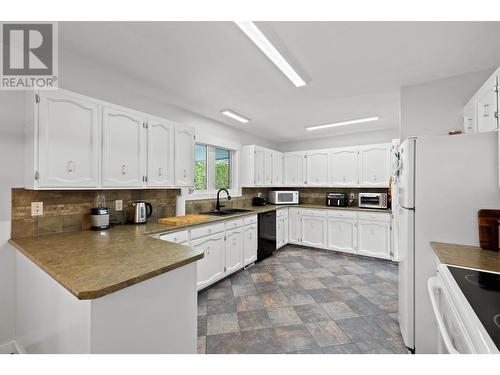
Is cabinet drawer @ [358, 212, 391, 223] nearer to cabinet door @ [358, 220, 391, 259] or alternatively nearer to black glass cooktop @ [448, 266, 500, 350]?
cabinet door @ [358, 220, 391, 259]

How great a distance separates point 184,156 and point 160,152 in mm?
365

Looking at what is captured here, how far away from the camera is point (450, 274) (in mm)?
1145

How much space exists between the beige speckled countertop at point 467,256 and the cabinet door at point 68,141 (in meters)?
2.75

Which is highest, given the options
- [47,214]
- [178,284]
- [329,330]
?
[47,214]

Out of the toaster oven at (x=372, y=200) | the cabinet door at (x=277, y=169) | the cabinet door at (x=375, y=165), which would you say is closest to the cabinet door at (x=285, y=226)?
the cabinet door at (x=277, y=169)

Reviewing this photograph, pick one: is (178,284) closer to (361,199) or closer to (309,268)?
(309,268)

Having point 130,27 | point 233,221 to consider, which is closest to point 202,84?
point 130,27

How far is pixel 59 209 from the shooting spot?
1.97m

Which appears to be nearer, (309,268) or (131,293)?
(131,293)

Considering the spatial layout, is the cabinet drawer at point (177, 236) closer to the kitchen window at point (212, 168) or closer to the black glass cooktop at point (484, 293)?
the kitchen window at point (212, 168)

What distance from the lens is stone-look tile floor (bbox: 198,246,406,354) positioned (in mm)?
1829

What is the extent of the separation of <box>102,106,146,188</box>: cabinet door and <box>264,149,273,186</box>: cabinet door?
2791 mm

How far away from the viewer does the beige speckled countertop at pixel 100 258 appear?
100 centimetres
